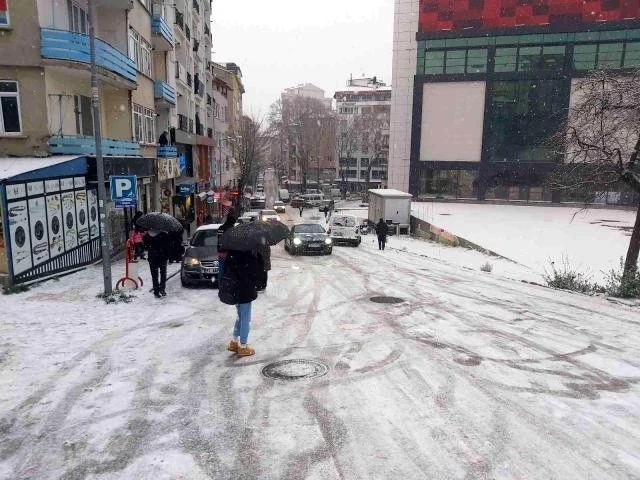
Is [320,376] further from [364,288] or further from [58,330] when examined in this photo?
[364,288]

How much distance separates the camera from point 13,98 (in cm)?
1337

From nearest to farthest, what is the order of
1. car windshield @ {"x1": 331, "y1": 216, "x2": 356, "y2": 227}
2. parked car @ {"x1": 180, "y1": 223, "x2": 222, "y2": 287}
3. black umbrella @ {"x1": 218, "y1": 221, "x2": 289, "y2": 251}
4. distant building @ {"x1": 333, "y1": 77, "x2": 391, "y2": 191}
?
1. black umbrella @ {"x1": 218, "y1": 221, "x2": 289, "y2": 251}
2. parked car @ {"x1": 180, "y1": 223, "x2": 222, "y2": 287}
3. car windshield @ {"x1": 331, "y1": 216, "x2": 356, "y2": 227}
4. distant building @ {"x1": 333, "y1": 77, "x2": 391, "y2": 191}

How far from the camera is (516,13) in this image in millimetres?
44875

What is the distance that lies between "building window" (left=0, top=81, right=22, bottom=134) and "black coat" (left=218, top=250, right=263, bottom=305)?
1076 cm

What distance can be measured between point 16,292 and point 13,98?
6467 mm

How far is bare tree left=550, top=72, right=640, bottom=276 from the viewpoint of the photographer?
12.3 metres

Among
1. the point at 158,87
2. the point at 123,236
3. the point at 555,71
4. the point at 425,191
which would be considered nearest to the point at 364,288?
the point at 123,236

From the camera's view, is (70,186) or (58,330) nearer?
(58,330)

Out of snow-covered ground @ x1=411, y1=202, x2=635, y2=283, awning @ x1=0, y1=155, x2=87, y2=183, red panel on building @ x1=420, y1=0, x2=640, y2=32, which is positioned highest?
red panel on building @ x1=420, y1=0, x2=640, y2=32

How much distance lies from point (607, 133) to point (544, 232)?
1659 cm

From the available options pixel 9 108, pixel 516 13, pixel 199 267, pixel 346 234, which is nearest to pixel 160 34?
pixel 9 108

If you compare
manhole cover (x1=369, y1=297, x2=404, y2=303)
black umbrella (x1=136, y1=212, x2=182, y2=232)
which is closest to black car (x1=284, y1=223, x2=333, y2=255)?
manhole cover (x1=369, y1=297, x2=404, y2=303)

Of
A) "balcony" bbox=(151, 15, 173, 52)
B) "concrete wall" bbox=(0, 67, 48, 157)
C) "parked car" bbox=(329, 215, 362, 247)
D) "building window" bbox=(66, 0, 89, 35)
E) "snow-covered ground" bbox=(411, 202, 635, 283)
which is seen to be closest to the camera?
"concrete wall" bbox=(0, 67, 48, 157)

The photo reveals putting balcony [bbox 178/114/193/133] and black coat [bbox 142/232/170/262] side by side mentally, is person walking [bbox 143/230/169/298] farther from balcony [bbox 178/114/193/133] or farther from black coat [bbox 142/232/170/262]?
balcony [bbox 178/114/193/133]
